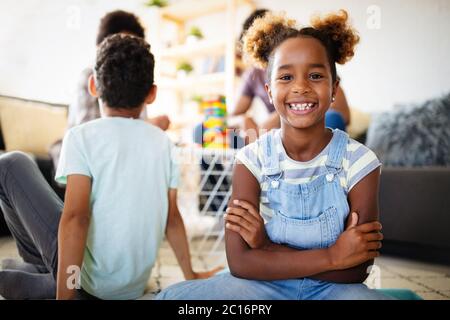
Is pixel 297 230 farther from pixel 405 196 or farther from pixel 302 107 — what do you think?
pixel 405 196

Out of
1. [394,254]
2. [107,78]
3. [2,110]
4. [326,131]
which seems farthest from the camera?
[394,254]

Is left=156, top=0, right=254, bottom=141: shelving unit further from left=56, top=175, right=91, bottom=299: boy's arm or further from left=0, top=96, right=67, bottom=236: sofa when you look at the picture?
left=56, top=175, right=91, bottom=299: boy's arm

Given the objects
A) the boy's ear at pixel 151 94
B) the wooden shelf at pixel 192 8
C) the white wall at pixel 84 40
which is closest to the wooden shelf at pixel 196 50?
the wooden shelf at pixel 192 8

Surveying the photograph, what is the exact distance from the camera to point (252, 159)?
73 centimetres

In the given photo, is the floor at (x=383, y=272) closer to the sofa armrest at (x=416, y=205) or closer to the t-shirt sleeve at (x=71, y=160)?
the sofa armrest at (x=416, y=205)

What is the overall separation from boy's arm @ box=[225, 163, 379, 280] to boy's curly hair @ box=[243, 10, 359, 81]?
1.03 feet

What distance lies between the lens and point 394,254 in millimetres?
1543

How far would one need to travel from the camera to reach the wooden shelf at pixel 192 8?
258cm

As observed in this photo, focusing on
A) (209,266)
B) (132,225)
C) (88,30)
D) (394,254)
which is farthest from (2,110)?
(394,254)

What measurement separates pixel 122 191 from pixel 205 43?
1.86 metres

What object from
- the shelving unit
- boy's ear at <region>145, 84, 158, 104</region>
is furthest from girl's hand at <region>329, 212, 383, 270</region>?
the shelving unit

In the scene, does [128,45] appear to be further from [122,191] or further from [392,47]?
[392,47]

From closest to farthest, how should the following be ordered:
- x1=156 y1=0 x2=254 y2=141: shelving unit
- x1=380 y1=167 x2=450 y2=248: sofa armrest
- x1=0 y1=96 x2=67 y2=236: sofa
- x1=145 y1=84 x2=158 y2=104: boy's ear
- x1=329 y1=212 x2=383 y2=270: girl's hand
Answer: x1=329 y1=212 x2=383 y2=270: girl's hand, x1=145 y1=84 x2=158 y2=104: boy's ear, x1=0 y1=96 x2=67 y2=236: sofa, x1=380 y1=167 x2=450 y2=248: sofa armrest, x1=156 y1=0 x2=254 y2=141: shelving unit

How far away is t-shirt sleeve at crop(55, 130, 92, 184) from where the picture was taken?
78 cm
